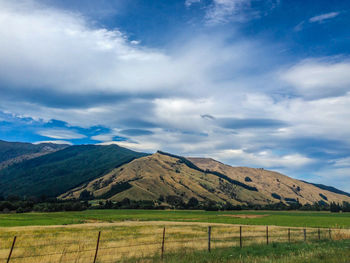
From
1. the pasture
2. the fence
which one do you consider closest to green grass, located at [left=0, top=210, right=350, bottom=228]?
the pasture

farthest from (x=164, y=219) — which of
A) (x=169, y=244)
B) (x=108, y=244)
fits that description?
(x=169, y=244)

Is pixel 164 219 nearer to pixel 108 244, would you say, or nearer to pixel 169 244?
pixel 108 244

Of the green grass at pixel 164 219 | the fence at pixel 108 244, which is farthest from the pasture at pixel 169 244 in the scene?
the green grass at pixel 164 219

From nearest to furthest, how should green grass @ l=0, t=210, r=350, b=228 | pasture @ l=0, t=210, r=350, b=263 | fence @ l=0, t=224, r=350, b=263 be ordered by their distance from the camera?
pasture @ l=0, t=210, r=350, b=263, fence @ l=0, t=224, r=350, b=263, green grass @ l=0, t=210, r=350, b=228

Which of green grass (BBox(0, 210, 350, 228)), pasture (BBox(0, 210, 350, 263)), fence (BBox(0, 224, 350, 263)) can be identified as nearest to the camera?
pasture (BBox(0, 210, 350, 263))

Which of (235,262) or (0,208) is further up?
(235,262)

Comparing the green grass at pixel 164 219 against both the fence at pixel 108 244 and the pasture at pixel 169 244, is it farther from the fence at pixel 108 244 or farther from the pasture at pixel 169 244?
the fence at pixel 108 244

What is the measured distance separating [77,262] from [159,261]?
5810mm

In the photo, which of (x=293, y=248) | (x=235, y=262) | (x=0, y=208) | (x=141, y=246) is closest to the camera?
(x=235, y=262)

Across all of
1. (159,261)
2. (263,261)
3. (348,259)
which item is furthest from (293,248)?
(159,261)

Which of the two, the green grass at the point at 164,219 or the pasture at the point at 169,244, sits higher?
the pasture at the point at 169,244

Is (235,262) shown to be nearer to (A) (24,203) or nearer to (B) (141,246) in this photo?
(B) (141,246)

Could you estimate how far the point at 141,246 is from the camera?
28969 millimetres

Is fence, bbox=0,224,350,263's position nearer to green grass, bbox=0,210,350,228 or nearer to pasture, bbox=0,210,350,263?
pasture, bbox=0,210,350,263
